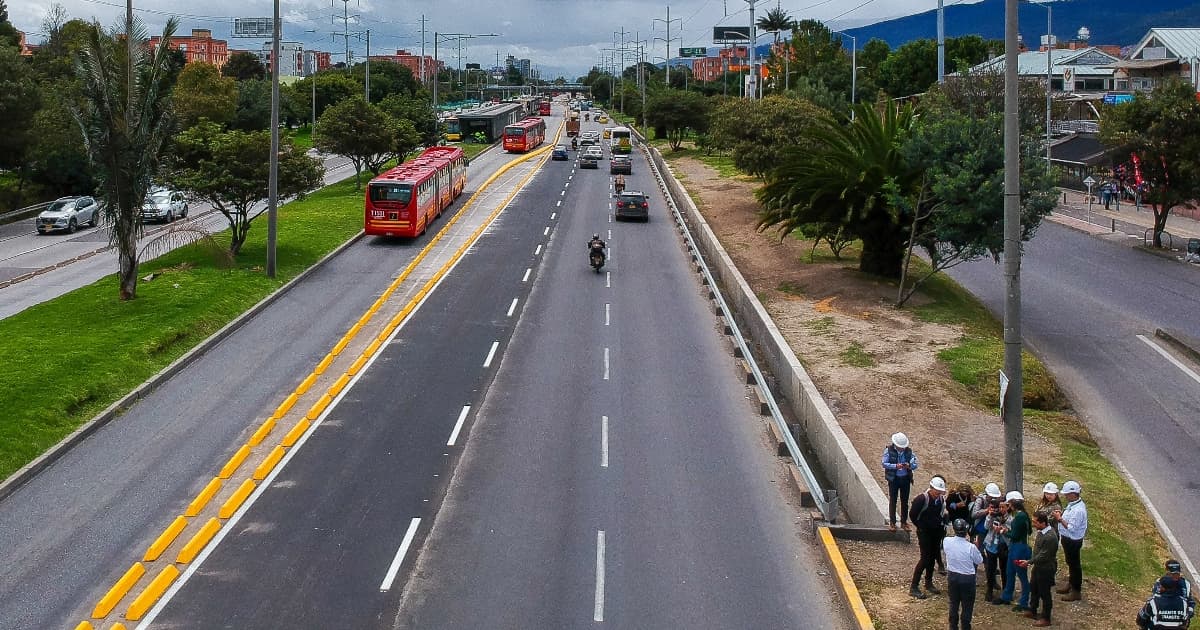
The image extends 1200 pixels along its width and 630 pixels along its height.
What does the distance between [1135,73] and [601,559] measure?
3446 inches

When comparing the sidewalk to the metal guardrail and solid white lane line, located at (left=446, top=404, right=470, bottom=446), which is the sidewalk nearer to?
the metal guardrail

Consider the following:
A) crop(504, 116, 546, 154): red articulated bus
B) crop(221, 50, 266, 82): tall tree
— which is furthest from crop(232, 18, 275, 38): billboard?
crop(504, 116, 546, 154): red articulated bus

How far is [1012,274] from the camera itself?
14.9 m

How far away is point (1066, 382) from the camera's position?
→ 85.3ft

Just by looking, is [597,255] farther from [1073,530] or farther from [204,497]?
[1073,530]

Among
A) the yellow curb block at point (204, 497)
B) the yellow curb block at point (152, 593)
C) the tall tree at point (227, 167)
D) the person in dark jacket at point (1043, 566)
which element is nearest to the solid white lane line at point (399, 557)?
the yellow curb block at point (152, 593)

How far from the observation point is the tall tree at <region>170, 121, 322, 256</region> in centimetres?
3541

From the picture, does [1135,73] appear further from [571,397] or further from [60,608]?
[60,608]

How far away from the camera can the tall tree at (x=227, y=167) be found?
116 ft

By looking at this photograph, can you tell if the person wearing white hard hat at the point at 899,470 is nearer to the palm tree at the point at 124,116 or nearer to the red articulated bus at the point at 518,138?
the palm tree at the point at 124,116

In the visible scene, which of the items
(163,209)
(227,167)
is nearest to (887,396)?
(227,167)

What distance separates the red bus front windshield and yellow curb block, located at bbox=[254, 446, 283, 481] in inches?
947

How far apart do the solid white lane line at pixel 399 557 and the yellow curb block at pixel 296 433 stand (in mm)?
4577

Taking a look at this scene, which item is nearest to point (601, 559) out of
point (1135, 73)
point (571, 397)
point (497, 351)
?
point (571, 397)
